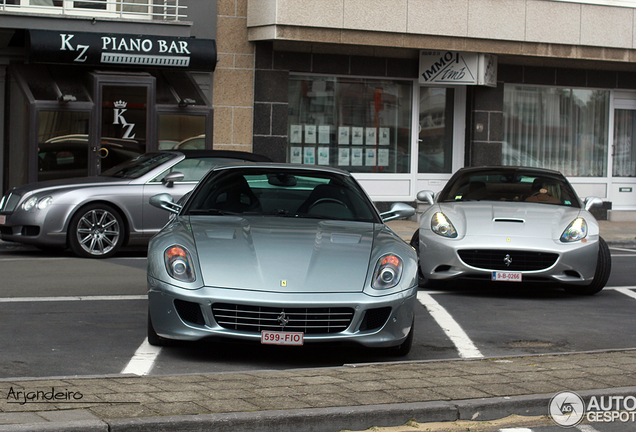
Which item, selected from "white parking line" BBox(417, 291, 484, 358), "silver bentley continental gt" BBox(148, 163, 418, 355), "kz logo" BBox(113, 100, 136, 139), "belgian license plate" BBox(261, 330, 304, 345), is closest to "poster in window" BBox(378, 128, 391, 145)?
"kz logo" BBox(113, 100, 136, 139)

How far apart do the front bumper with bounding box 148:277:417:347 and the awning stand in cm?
1140

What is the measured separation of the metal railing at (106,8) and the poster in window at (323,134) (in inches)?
152

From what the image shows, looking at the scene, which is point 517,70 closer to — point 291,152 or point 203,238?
point 291,152

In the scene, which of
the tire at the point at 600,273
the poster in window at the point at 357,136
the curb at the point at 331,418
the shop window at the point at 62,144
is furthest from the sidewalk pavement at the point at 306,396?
the poster in window at the point at 357,136

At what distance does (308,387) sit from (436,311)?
137 inches

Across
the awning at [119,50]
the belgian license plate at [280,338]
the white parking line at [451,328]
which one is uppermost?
the awning at [119,50]

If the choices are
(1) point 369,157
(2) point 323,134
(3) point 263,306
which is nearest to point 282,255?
(3) point 263,306

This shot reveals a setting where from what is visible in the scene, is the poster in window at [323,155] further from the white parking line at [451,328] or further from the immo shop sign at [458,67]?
the white parking line at [451,328]

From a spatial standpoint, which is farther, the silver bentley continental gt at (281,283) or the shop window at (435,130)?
the shop window at (435,130)

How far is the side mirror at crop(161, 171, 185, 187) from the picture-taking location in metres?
11.8

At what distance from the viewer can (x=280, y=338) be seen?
18.8 ft

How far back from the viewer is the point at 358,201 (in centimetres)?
739

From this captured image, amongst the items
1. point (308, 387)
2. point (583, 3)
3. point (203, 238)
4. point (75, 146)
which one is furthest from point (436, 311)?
point (583, 3)

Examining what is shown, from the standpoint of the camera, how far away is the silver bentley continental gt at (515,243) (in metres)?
9.02
